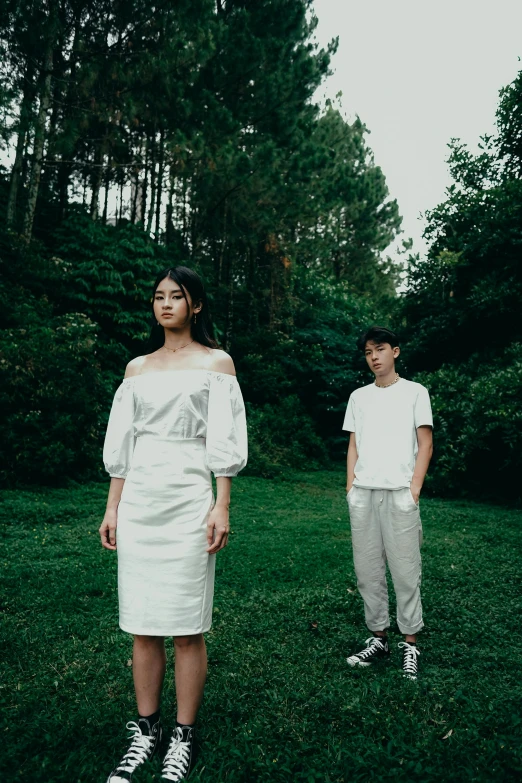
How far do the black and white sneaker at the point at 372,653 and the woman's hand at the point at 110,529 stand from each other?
5.77 ft

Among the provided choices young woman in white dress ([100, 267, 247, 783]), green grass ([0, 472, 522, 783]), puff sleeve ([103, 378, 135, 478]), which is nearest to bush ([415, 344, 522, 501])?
green grass ([0, 472, 522, 783])

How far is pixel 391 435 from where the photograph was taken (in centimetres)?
351

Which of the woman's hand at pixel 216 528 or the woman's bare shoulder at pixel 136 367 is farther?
the woman's bare shoulder at pixel 136 367

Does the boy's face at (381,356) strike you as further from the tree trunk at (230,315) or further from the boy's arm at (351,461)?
the tree trunk at (230,315)

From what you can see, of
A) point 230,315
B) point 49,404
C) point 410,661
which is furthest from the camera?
point 230,315

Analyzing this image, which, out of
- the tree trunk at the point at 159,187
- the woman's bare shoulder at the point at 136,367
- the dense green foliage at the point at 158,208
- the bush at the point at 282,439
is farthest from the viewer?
the tree trunk at the point at 159,187

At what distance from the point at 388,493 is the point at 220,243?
1592cm

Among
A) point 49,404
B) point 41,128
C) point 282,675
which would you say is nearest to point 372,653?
point 282,675

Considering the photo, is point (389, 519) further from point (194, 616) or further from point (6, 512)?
point (6, 512)

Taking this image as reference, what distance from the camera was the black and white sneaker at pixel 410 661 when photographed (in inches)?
130

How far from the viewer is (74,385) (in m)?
9.73

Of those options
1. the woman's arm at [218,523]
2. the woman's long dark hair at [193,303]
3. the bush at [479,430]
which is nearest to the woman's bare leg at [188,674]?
the woman's arm at [218,523]

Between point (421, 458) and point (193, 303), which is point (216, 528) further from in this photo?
point (421, 458)

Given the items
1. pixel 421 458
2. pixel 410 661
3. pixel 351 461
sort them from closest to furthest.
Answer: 1. pixel 410 661
2. pixel 421 458
3. pixel 351 461
